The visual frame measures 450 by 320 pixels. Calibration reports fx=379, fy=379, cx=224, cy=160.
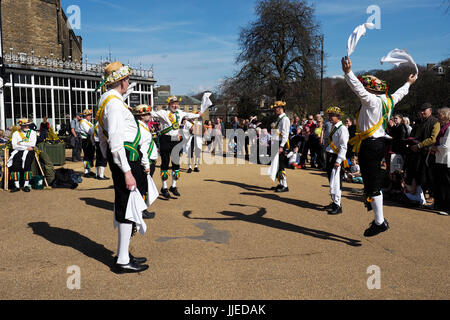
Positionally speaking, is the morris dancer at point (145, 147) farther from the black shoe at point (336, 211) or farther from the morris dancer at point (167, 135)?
the black shoe at point (336, 211)

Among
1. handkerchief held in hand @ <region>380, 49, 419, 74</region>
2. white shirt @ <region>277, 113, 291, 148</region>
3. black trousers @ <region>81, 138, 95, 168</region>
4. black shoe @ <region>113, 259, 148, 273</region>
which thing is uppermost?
handkerchief held in hand @ <region>380, 49, 419, 74</region>

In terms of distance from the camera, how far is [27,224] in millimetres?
6145

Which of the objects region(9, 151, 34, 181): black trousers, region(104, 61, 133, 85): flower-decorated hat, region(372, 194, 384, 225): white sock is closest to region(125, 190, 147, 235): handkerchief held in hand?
region(104, 61, 133, 85): flower-decorated hat

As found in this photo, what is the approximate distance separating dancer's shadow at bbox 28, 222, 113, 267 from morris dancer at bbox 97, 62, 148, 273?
42 centimetres

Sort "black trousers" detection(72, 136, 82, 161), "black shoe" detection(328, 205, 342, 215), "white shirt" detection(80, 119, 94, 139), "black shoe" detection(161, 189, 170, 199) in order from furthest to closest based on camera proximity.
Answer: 1. "black trousers" detection(72, 136, 82, 161)
2. "white shirt" detection(80, 119, 94, 139)
3. "black shoe" detection(161, 189, 170, 199)
4. "black shoe" detection(328, 205, 342, 215)

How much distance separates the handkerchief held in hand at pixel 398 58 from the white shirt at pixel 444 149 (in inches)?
116

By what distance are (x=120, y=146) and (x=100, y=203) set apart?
4.36 metres

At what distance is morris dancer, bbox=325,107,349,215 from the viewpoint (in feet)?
23.0

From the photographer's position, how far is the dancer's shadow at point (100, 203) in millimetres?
7401

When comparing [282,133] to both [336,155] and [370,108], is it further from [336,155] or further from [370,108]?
[370,108]

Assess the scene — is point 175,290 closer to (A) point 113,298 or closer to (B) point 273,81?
(A) point 113,298

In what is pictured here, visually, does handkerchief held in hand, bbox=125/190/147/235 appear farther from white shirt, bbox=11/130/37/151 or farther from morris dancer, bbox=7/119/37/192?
→ white shirt, bbox=11/130/37/151

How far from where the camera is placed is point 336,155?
719 cm
